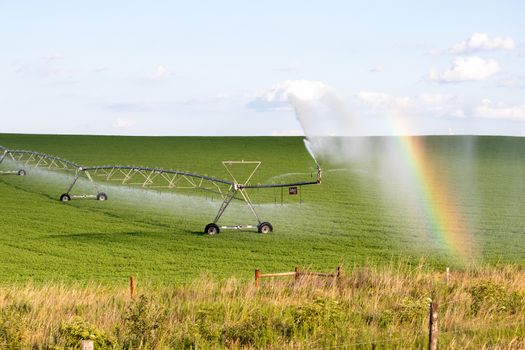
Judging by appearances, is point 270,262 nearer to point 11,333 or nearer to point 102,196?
point 11,333

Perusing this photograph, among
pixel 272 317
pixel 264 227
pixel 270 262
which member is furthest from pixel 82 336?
pixel 264 227

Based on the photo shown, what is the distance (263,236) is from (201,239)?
10.3 ft

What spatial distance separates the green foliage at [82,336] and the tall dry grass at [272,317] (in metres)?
0.02

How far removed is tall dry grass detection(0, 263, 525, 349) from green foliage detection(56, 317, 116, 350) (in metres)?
0.02

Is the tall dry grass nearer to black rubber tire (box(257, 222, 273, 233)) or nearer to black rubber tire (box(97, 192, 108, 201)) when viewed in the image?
black rubber tire (box(257, 222, 273, 233))

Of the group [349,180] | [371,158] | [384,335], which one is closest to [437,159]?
[371,158]

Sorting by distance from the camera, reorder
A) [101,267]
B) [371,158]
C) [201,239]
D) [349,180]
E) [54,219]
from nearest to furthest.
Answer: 1. [101,267]
2. [201,239]
3. [54,219]
4. [349,180]
5. [371,158]

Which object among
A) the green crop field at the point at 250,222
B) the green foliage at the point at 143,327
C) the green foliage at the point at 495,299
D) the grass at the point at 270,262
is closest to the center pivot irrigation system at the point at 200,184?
the green crop field at the point at 250,222

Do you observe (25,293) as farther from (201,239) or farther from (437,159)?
(437,159)

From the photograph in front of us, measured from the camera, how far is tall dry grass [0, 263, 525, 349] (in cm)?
1477

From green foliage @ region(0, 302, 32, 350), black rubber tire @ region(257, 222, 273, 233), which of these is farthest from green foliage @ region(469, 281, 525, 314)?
black rubber tire @ region(257, 222, 273, 233)

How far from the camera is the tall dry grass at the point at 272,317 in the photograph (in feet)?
48.5

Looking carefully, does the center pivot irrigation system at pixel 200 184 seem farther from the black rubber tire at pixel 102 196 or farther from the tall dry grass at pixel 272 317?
the tall dry grass at pixel 272 317

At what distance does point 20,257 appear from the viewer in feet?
114
